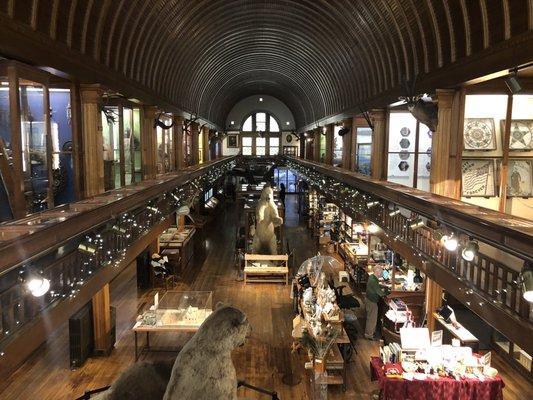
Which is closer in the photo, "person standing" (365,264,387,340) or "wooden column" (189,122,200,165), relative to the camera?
"person standing" (365,264,387,340)

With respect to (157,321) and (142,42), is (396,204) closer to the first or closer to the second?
(157,321)

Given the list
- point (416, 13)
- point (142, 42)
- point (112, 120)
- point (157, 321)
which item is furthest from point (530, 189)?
point (142, 42)

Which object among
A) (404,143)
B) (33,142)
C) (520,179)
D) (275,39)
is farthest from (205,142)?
(520,179)

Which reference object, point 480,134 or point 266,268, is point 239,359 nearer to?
point 266,268

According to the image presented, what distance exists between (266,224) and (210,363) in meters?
13.2

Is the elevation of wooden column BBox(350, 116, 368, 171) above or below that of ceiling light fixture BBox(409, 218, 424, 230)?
above

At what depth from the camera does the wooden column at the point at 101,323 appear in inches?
464

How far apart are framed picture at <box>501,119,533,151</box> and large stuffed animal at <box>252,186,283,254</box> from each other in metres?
10.2

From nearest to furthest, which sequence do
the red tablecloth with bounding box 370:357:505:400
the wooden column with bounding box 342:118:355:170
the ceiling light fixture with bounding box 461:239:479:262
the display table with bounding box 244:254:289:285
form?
the ceiling light fixture with bounding box 461:239:479:262
the red tablecloth with bounding box 370:357:505:400
the display table with bounding box 244:254:289:285
the wooden column with bounding box 342:118:355:170

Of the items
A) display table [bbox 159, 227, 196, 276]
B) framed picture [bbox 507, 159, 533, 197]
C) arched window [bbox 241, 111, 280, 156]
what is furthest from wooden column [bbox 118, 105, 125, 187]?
arched window [bbox 241, 111, 280, 156]

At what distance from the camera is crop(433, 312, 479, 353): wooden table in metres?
10.5

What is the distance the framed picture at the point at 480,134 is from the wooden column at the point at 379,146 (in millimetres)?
5214

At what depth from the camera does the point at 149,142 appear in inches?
601

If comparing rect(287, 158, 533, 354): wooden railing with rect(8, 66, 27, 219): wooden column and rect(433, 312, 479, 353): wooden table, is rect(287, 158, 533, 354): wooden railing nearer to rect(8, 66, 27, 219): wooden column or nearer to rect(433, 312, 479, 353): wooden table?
rect(433, 312, 479, 353): wooden table
